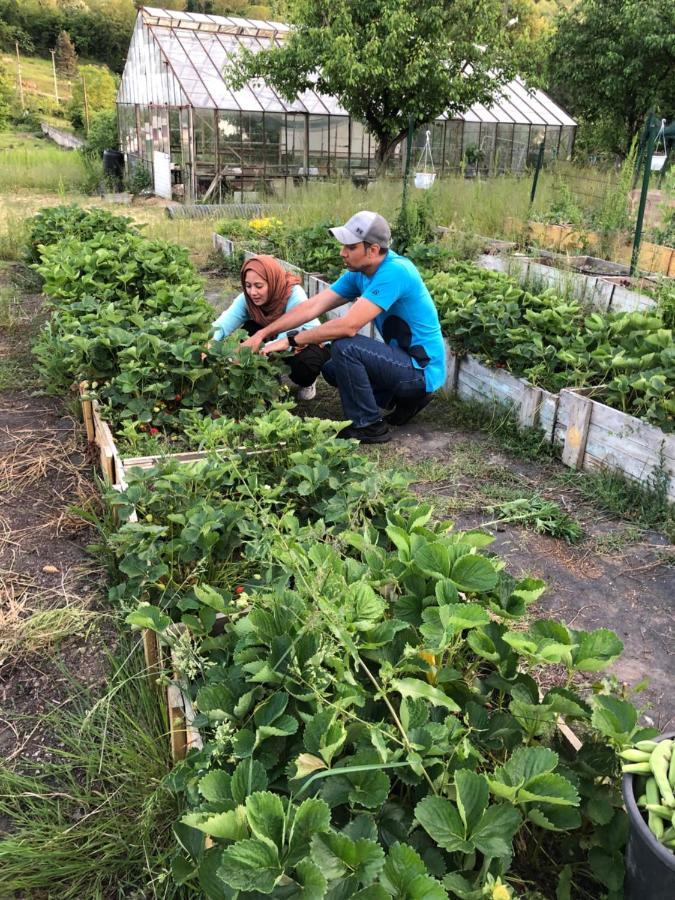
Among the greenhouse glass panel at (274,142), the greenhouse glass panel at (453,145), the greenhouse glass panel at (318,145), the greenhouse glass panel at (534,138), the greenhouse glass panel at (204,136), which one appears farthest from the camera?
the greenhouse glass panel at (534,138)

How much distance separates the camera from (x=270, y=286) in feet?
14.5

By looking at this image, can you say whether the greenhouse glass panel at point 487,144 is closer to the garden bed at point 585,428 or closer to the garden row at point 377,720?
the garden bed at point 585,428

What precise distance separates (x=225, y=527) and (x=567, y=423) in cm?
230

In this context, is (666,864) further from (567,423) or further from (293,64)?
(293,64)

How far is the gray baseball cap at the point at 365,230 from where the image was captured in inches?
152

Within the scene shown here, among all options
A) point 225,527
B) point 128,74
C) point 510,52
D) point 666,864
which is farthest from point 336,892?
point 128,74

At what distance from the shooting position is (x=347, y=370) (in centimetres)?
407

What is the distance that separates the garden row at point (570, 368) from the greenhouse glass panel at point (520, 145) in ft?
61.2

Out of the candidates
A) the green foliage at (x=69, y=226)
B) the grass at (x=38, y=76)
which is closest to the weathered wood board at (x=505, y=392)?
the green foliage at (x=69, y=226)

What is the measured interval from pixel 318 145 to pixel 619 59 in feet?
26.0

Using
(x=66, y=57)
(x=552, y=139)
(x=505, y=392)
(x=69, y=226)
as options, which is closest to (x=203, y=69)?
(x=552, y=139)

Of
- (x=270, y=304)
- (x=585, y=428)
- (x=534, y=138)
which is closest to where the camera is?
(x=585, y=428)

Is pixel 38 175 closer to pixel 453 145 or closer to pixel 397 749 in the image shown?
pixel 453 145

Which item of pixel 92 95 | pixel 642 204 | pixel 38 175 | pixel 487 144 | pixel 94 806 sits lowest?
pixel 94 806
